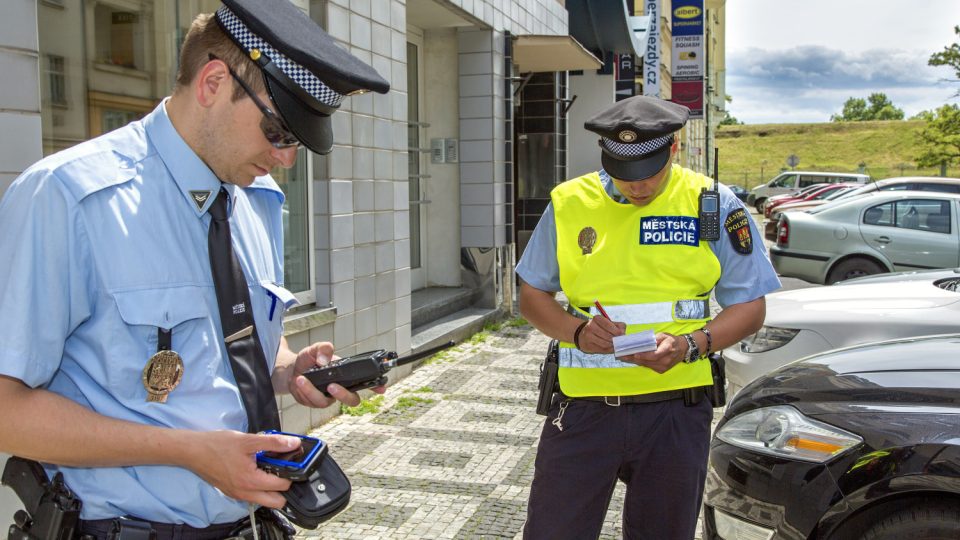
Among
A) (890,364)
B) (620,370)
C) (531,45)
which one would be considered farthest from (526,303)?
(531,45)

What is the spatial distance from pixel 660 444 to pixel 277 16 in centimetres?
184

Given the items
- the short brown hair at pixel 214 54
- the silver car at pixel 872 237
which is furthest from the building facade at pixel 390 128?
the silver car at pixel 872 237

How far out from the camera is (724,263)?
10.3ft

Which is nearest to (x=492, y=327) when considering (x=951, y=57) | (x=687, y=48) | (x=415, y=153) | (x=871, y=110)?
(x=415, y=153)

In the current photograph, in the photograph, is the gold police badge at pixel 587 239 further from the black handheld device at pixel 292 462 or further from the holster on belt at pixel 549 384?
the black handheld device at pixel 292 462

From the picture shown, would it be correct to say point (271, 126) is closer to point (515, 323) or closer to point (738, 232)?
point (738, 232)

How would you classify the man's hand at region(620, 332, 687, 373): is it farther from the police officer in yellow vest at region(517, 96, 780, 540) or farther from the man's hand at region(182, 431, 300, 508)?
the man's hand at region(182, 431, 300, 508)

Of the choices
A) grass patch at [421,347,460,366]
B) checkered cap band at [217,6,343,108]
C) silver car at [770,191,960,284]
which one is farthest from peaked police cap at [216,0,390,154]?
silver car at [770,191,960,284]

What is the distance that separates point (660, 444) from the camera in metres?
2.93

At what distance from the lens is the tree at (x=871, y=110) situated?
5399 inches

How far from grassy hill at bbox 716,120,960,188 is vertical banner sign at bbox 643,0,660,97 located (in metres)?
59.0

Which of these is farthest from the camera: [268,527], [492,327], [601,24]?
[601,24]

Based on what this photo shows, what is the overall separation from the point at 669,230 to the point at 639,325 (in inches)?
13.0

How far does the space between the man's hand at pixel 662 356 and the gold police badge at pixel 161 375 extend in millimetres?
1550
